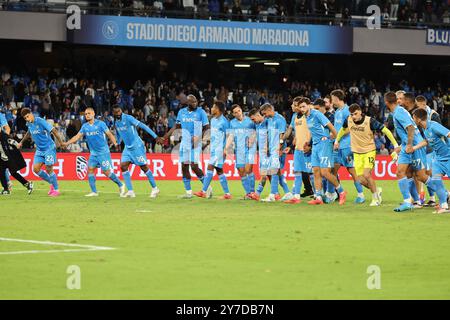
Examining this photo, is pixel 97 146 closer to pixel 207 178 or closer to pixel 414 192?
pixel 207 178

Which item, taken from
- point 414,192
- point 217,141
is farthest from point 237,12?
point 414,192

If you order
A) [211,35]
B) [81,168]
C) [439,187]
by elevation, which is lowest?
[81,168]

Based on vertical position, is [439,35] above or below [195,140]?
above

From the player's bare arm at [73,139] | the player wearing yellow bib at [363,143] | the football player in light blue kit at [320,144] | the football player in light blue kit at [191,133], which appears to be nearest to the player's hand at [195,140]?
the football player in light blue kit at [191,133]

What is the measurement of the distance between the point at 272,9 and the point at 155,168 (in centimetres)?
1186

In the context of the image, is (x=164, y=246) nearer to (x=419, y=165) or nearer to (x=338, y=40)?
(x=419, y=165)

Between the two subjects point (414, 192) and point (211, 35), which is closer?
point (414, 192)

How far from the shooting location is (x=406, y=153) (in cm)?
1939

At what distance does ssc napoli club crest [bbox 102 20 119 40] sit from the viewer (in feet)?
131

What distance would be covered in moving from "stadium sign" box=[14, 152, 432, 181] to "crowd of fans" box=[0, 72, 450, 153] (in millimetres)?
712

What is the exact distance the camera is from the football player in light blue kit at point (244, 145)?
2323 centimetres

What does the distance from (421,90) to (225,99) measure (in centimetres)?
1336

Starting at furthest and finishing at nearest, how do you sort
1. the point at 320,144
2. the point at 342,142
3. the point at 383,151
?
1. the point at 383,151
2. the point at 342,142
3. the point at 320,144

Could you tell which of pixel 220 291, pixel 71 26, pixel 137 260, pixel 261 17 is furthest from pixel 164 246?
pixel 261 17
